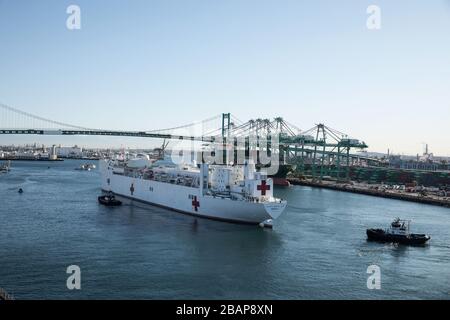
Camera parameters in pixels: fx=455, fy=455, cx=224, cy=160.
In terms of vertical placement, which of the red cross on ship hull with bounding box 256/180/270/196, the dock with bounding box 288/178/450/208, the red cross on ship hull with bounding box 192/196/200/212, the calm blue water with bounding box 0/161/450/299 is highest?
the red cross on ship hull with bounding box 256/180/270/196

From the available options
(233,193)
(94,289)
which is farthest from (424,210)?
(94,289)

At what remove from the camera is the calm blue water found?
7.21 m

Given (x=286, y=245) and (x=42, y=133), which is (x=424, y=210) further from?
(x=42, y=133)

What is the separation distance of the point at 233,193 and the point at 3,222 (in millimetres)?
6477

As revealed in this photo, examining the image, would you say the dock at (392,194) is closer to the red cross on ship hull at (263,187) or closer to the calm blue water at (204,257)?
the calm blue water at (204,257)

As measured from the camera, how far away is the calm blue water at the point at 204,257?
7.21 meters

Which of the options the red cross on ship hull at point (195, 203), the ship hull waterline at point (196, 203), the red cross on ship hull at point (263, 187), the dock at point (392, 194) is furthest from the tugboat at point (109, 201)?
the dock at point (392, 194)

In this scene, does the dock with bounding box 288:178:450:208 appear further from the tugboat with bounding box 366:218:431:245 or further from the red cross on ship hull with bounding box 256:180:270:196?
the red cross on ship hull with bounding box 256:180:270:196

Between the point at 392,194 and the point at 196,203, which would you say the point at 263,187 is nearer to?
the point at 196,203

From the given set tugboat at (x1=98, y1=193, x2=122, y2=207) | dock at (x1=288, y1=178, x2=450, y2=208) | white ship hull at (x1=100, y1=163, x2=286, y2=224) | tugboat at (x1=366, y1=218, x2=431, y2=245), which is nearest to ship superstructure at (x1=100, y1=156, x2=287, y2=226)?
white ship hull at (x1=100, y1=163, x2=286, y2=224)

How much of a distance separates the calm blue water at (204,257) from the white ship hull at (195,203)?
0.36 metres

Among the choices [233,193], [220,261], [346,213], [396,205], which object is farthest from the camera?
[396,205]

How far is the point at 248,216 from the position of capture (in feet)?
41.8
